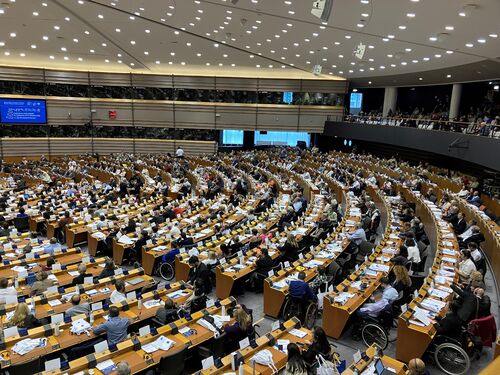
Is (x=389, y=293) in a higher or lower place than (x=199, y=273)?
higher

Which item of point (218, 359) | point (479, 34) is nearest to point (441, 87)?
point (479, 34)

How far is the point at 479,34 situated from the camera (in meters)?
15.1

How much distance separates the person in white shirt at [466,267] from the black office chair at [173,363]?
714 cm

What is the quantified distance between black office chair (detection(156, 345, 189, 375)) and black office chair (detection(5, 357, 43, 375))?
1.92 meters

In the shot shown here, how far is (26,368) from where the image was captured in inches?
265

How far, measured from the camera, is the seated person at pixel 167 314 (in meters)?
8.59

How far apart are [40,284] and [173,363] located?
4509mm

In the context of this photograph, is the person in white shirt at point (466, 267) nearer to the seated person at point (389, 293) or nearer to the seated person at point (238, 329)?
the seated person at point (389, 293)

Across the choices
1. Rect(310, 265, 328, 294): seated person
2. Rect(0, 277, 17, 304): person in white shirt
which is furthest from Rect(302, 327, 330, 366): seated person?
Rect(0, 277, 17, 304): person in white shirt

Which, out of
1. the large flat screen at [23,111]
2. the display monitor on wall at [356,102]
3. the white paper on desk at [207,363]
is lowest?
the white paper on desk at [207,363]

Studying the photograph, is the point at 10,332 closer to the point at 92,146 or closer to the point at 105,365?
the point at 105,365

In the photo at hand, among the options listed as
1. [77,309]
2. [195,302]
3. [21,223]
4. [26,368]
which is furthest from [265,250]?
[21,223]

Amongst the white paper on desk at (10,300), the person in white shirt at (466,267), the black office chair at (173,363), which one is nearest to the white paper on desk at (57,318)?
the white paper on desk at (10,300)

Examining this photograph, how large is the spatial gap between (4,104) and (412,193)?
3287 cm
